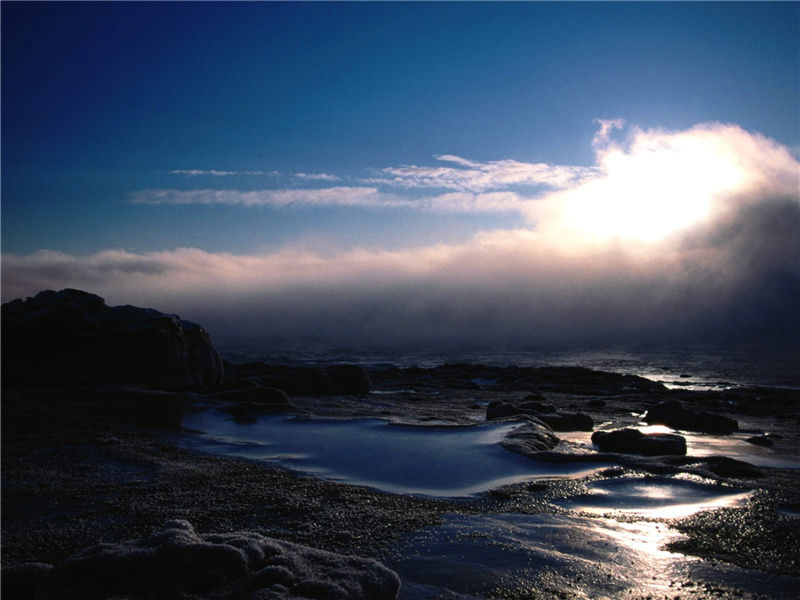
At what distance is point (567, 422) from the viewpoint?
958 centimetres

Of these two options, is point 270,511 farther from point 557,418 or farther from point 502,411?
point 557,418

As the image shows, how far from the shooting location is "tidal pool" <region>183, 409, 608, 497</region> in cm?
565

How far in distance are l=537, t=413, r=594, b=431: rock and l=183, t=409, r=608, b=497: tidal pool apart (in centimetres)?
163

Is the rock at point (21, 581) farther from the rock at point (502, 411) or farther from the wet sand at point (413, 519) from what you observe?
the rock at point (502, 411)

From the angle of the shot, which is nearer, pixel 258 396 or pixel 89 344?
pixel 258 396

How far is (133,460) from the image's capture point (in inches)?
248

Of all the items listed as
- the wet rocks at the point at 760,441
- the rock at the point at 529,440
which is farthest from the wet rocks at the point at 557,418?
the wet rocks at the point at 760,441

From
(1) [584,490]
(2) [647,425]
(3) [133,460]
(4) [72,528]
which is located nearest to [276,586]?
(4) [72,528]

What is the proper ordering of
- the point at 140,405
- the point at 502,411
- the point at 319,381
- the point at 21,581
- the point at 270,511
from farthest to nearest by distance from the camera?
1. the point at 319,381
2. the point at 140,405
3. the point at 502,411
4. the point at 270,511
5. the point at 21,581

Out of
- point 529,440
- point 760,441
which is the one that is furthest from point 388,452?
point 760,441

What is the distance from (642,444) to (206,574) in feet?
20.3

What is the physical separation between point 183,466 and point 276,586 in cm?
385

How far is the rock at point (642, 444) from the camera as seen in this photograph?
23.1 feet

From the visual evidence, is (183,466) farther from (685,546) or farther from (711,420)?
(711,420)
